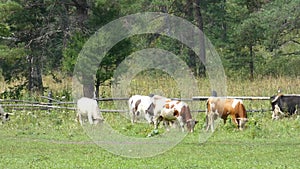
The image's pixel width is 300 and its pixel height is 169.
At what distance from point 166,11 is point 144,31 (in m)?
3.25

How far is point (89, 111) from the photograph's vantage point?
72.1 ft

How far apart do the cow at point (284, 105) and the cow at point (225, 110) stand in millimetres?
2112

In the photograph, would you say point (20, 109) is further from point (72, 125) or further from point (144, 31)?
point (144, 31)

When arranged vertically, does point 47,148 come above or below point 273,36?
below

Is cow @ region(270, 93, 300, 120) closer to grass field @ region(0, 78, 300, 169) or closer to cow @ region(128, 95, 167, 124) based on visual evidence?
grass field @ region(0, 78, 300, 169)

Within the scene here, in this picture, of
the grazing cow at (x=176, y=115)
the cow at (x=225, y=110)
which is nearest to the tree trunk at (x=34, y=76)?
the grazing cow at (x=176, y=115)

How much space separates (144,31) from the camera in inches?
1300

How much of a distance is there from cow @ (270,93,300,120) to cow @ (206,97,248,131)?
211 cm

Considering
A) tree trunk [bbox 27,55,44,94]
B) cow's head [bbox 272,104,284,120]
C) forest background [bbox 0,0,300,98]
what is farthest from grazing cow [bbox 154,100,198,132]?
tree trunk [bbox 27,55,44,94]

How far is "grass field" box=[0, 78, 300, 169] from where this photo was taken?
1377 cm

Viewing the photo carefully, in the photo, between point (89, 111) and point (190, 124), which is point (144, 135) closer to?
point (190, 124)

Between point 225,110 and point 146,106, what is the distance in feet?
9.41

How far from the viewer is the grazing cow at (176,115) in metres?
19.6

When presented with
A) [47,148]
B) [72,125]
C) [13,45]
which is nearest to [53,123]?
[72,125]
